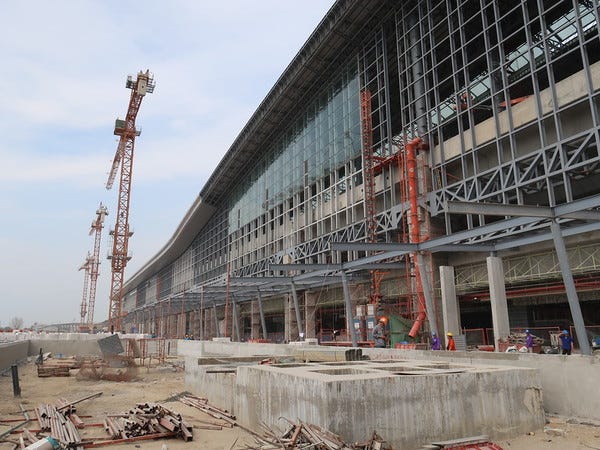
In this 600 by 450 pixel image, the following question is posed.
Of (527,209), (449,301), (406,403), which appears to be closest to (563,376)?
(527,209)

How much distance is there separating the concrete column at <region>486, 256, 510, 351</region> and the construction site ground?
34.0 ft

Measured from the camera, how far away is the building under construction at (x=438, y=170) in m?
21.1

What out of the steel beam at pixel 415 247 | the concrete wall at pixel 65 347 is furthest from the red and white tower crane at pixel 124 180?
the steel beam at pixel 415 247

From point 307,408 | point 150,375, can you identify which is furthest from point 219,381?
point 150,375

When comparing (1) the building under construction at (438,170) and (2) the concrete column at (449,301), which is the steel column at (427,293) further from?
(2) the concrete column at (449,301)

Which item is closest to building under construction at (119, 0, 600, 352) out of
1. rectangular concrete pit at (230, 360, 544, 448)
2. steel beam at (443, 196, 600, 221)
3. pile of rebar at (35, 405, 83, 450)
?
steel beam at (443, 196, 600, 221)

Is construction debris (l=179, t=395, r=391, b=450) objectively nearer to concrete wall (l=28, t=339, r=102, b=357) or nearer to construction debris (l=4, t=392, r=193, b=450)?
construction debris (l=4, t=392, r=193, b=450)

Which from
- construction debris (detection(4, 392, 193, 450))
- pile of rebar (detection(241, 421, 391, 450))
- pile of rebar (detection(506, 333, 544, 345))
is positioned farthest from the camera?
pile of rebar (detection(506, 333, 544, 345))

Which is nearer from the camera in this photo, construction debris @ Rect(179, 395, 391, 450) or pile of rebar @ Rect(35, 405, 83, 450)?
construction debris @ Rect(179, 395, 391, 450)

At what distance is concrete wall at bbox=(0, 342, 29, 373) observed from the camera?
2764 centimetres

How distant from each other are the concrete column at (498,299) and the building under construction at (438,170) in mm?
70

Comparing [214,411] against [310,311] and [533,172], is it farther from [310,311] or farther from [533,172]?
[310,311]

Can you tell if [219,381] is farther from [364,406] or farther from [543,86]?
[543,86]

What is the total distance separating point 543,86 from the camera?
26562 millimetres
